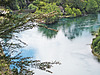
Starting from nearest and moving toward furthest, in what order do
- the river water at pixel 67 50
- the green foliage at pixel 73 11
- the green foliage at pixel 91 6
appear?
the river water at pixel 67 50 < the green foliage at pixel 73 11 < the green foliage at pixel 91 6

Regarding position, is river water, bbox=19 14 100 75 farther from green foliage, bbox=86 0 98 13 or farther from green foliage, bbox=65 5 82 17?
green foliage, bbox=86 0 98 13

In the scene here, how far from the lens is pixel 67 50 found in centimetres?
2839

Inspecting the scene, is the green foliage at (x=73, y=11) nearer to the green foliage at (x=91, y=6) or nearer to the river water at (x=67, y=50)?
the green foliage at (x=91, y=6)

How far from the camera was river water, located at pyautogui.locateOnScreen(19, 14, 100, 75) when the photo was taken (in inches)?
888

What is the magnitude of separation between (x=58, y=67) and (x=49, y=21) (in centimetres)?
2541

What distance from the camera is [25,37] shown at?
33344mm

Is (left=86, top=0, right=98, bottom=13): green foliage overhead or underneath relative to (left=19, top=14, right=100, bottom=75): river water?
overhead

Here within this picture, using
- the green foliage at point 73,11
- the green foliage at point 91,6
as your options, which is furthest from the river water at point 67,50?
the green foliage at point 91,6

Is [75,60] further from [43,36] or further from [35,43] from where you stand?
[43,36]

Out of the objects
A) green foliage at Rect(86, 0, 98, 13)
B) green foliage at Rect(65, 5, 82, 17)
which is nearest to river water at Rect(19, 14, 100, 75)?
green foliage at Rect(65, 5, 82, 17)

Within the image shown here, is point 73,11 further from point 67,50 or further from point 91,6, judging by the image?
point 67,50

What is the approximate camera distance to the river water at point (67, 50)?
22.6 m

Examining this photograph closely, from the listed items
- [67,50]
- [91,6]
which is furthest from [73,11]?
[67,50]

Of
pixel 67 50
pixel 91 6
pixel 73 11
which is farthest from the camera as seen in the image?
pixel 91 6
